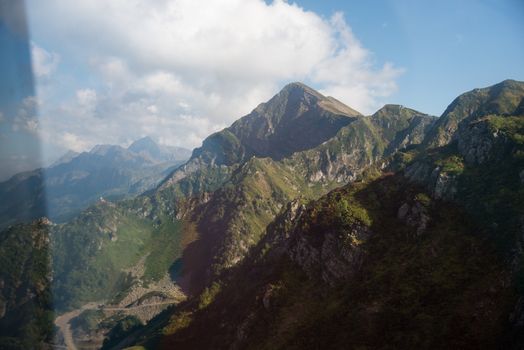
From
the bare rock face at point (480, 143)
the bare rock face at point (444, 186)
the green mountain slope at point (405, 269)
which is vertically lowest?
the green mountain slope at point (405, 269)

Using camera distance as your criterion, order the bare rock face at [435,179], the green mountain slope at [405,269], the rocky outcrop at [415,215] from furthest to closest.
Answer: the bare rock face at [435,179] < the rocky outcrop at [415,215] < the green mountain slope at [405,269]

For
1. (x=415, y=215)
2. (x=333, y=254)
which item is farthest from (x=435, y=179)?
(x=333, y=254)

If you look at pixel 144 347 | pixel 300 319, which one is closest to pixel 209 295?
pixel 144 347

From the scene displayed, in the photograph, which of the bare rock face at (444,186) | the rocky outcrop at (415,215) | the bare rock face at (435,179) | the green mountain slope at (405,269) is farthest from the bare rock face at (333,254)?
the bare rock face at (435,179)

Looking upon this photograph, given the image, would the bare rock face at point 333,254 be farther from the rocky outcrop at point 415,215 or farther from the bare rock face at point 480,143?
the bare rock face at point 480,143

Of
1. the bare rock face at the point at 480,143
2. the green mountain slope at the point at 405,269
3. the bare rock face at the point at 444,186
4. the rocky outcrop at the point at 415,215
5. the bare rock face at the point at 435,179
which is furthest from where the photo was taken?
the bare rock face at the point at 480,143

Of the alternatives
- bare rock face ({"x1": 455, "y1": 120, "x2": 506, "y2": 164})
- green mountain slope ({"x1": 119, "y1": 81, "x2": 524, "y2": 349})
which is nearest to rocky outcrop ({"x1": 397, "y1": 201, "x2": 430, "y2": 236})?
green mountain slope ({"x1": 119, "y1": 81, "x2": 524, "y2": 349})

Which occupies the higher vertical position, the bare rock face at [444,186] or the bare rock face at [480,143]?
the bare rock face at [480,143]

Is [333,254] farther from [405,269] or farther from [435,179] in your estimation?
[435,179]

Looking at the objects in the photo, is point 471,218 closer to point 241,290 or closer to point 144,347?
point 241,290

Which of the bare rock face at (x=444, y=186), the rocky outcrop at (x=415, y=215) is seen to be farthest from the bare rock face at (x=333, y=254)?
the bare rock face at (x=444, y=186)

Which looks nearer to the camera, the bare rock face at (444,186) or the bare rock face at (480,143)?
the bare rock face at (444,186)
